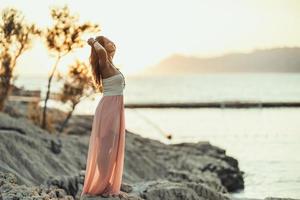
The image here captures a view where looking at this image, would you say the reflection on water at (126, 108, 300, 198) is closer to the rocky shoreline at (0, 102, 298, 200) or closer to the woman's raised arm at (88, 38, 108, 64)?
the rocky shoreline at (0, 102, 298, 200)

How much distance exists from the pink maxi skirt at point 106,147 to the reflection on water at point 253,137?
12.0 meters

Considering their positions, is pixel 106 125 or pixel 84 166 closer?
pixel 106 125

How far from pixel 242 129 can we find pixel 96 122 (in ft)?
123

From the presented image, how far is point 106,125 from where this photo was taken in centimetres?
731

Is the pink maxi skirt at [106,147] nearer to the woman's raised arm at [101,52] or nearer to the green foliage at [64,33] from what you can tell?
the woman's raised arm at [101,52]

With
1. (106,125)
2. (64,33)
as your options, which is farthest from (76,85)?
(106,125)

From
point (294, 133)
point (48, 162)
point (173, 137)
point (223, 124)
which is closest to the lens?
point (48, 162)

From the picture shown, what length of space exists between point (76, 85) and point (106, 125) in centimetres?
1486

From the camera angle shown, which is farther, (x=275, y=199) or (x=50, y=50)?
(x=50, y=50)

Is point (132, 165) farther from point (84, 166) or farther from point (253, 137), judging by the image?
point (253, 137)

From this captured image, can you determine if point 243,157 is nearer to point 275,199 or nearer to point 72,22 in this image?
point 72,22

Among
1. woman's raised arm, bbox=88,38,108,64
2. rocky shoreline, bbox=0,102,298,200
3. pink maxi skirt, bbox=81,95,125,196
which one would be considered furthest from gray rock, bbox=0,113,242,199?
woman's raised arm, bbox=88,38,108,64

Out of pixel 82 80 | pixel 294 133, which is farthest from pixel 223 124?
pixel 82 80

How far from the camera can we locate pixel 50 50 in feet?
70.5
